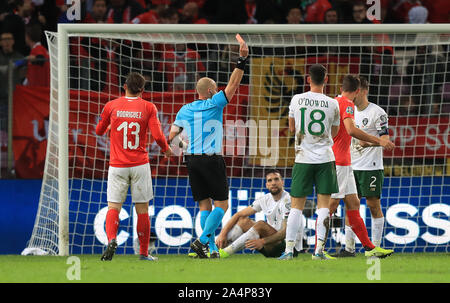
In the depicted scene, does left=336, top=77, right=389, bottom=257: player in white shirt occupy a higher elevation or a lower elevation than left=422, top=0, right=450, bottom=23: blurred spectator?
lower

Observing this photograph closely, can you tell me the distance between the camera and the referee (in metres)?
9.43

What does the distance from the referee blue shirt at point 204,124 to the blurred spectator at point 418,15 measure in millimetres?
6631

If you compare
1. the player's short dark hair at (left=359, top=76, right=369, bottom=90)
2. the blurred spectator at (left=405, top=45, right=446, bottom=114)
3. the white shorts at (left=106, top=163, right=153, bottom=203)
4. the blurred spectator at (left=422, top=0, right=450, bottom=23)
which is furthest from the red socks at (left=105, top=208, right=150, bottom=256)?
the blurred spectator at (left=422, top=0, right=450, bottom=23)

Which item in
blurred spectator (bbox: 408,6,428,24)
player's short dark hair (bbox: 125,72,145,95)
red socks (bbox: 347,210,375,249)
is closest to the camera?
player's short dark hair (bbox: 125,72,145,95)

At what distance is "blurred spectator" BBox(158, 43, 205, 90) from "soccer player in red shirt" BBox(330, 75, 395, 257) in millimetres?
2825

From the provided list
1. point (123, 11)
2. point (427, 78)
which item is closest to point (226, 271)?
point (427, 78)

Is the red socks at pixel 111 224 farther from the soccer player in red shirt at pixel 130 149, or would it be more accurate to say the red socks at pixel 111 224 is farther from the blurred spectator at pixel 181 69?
the blurred spectator at pixel 181 69

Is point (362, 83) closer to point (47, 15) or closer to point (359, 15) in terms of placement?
point (359, 15)

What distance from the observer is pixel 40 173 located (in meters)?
11.9

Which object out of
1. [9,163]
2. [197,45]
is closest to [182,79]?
[197,45]

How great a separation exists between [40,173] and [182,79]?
2.21 meters

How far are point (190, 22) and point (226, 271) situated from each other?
7.29 m

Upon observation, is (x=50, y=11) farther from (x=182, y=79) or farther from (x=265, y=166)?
(x=265, y=166)

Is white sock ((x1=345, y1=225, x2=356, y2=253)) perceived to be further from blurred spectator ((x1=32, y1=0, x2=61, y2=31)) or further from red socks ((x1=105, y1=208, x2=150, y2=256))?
blurred spectator ((x1=32, y1=0, x2=61, y2=31))
